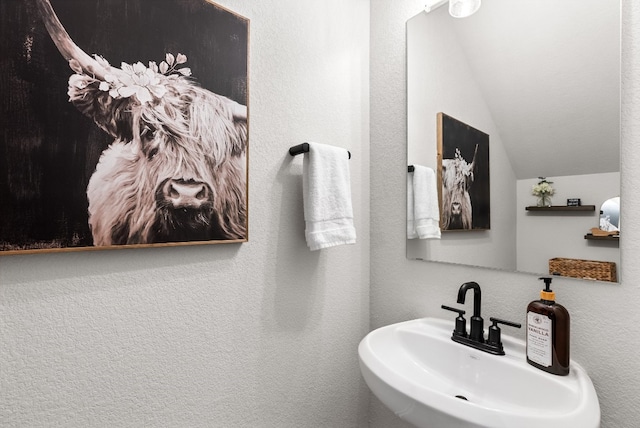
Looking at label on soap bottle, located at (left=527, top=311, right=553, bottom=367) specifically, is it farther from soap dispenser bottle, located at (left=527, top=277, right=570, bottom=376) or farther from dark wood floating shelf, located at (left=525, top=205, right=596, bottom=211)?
dark wood floating shelf, located at (left=525, top=205, right=596, bottom=211)

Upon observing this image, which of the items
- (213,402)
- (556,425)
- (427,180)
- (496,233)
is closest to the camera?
(556,425)

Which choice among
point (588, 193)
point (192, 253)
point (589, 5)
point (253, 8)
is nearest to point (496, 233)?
point (588, 193)

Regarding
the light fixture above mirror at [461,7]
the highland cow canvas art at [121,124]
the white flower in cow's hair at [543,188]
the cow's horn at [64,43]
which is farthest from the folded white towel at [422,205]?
the cow's horn at [64,43]

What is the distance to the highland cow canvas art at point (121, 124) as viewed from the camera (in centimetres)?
68

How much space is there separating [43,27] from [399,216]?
48.4 inches

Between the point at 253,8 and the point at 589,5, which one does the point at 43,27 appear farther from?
the point at 589,5

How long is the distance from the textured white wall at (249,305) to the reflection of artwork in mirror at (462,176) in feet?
1.17

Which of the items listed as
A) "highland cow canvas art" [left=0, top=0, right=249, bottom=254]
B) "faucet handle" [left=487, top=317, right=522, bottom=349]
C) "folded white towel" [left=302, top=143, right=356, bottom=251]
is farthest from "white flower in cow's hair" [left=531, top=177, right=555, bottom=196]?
"highland cow canvas art" [left=0, top=0, right=249, bottom=254]

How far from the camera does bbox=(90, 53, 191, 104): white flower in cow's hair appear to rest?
789 millimetres

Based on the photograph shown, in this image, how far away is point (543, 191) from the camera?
99cm

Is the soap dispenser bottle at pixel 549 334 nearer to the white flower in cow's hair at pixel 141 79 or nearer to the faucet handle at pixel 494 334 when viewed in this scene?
the faucet handle at pixel 494 334

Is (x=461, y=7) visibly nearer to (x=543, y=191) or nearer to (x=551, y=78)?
(x=551, y=78)

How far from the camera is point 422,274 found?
4.23 ft

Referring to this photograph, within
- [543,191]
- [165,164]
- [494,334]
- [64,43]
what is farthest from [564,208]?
[64,43]
